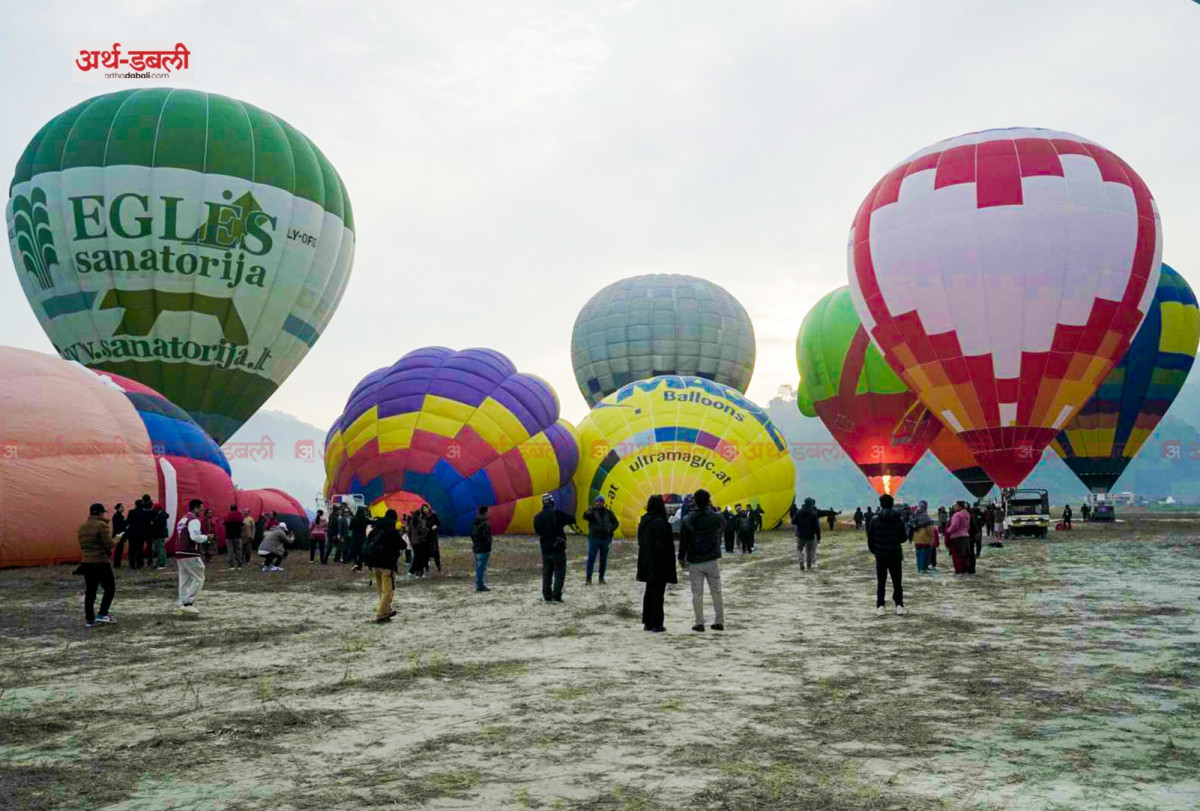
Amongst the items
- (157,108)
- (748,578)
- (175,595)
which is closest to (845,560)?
(748,578)

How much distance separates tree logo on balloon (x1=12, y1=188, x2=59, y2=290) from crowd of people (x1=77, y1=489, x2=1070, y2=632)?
32.3ft

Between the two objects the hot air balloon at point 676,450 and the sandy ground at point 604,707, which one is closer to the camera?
the sandy ground at point 604,707

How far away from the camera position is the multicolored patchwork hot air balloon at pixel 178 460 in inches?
760

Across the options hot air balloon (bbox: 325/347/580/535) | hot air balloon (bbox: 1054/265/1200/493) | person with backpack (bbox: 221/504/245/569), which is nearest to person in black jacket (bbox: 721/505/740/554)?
hot air balloon (bbox: 325/347/580/535)


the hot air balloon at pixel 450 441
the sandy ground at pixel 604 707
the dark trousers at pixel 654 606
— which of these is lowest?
the sandy ground at pixel 604 707

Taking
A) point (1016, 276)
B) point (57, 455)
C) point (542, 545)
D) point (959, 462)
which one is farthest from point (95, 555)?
point (959, 462)

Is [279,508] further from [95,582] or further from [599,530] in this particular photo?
[95,582]

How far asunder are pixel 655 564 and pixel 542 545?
9.11ft

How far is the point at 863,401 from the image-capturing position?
37562mm

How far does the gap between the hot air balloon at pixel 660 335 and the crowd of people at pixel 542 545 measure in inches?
956

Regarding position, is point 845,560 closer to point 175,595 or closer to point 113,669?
point 175,595

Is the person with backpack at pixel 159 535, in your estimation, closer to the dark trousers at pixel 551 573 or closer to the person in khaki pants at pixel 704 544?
the dark trousers at pixel 551 573

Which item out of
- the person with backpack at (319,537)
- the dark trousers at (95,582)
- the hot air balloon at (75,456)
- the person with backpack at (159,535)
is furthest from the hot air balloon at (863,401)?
the dark trousers at (95,582)

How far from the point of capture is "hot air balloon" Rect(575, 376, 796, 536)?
28.1m
